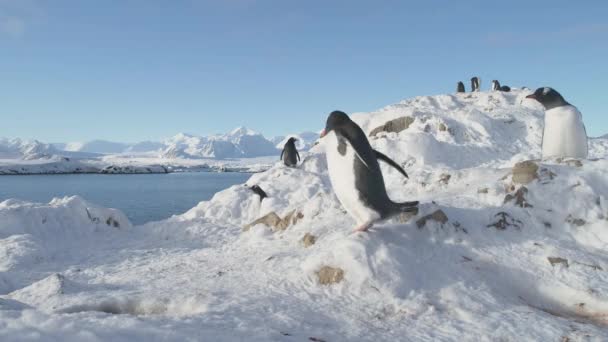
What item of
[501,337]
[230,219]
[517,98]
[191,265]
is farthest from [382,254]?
[517,98]

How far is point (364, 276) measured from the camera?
486cm

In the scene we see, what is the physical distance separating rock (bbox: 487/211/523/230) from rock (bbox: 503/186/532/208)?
452 millimetres

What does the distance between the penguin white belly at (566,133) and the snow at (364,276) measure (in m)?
1.11

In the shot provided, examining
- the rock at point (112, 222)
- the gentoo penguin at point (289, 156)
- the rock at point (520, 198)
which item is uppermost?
the gentoo penguin at point (289, 156)

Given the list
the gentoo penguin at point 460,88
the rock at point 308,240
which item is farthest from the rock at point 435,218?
the gentoo penguin at point 460,88

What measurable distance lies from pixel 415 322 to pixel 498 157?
64.2 feet

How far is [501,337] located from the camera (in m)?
3.83

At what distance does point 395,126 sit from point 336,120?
19.3 metres

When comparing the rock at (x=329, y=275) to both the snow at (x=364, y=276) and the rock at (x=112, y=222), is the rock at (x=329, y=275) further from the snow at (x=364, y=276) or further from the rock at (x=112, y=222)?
the rock at (x=112, y=222)

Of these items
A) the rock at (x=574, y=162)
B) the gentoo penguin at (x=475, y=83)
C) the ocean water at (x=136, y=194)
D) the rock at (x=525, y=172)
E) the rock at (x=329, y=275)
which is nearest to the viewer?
the rock at (x=329, y=275)

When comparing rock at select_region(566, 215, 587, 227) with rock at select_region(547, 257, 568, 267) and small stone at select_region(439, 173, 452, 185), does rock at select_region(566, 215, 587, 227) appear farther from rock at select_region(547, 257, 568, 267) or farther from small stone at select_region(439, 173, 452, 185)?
small stone at select_region(439, 173, 452, 185)

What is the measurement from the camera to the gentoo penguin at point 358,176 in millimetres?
5398

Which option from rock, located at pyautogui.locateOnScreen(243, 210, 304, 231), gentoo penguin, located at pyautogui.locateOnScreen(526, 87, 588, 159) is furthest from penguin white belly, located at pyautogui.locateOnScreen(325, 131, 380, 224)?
gentoo penguin, located at pyautogui.locateOnScreen(526, 87, 588, 159)

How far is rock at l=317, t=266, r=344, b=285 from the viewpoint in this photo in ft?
16.1
